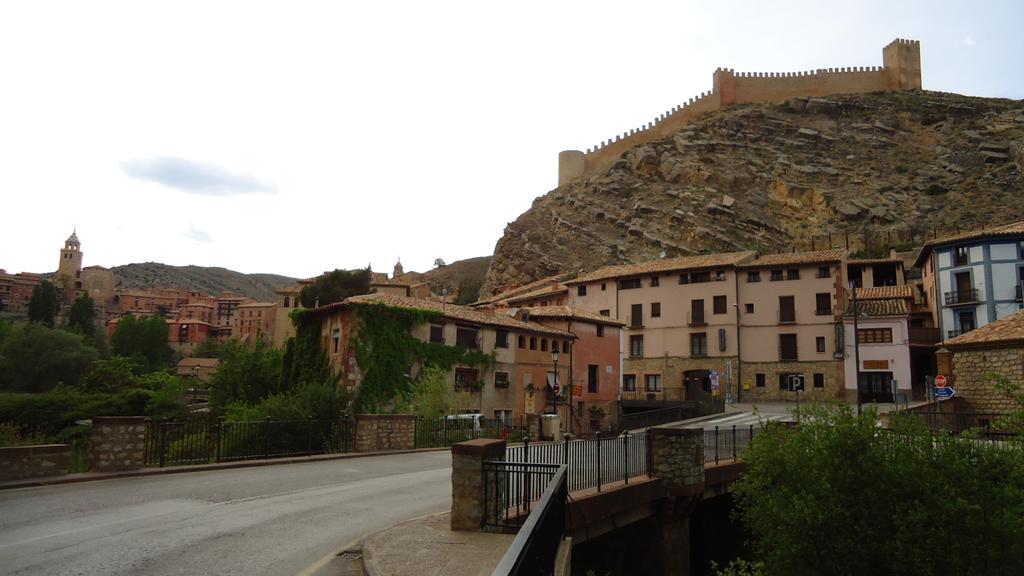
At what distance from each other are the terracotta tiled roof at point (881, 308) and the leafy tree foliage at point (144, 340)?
3668 inches

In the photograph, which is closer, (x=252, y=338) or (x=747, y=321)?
(x=747, y=321)

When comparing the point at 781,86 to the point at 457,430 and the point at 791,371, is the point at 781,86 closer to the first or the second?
the point at 791,371

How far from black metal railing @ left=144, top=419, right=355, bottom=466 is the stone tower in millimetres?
152447

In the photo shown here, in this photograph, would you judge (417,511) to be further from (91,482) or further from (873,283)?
(873,283)

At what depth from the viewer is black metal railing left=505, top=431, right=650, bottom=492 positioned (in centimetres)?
1128

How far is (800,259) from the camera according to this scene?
159ft

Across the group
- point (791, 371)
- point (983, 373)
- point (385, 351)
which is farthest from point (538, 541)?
point (791, 371)

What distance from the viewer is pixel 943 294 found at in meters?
47.3

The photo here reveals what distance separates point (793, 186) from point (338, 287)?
5730cm

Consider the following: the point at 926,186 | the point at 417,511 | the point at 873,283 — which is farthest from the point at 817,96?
the point at 417,511

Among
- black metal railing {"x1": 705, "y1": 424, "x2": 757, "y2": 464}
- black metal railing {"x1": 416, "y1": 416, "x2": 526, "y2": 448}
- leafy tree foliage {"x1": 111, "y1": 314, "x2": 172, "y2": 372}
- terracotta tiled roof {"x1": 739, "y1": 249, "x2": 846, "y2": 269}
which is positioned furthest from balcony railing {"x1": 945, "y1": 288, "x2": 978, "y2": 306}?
leafy tree foliage {"x1": 111, "y1": 314, "x2": 172, "y2": 372}

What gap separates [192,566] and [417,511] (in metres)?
4.62

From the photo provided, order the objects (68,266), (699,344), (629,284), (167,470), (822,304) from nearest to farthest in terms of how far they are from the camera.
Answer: (167,470) → (822,304) → (699,344) → (629,284) → (68,266)

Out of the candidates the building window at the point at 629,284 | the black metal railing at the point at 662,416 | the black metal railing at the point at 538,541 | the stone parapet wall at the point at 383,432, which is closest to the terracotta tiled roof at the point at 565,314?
the black metal railing at the point at 662,416
